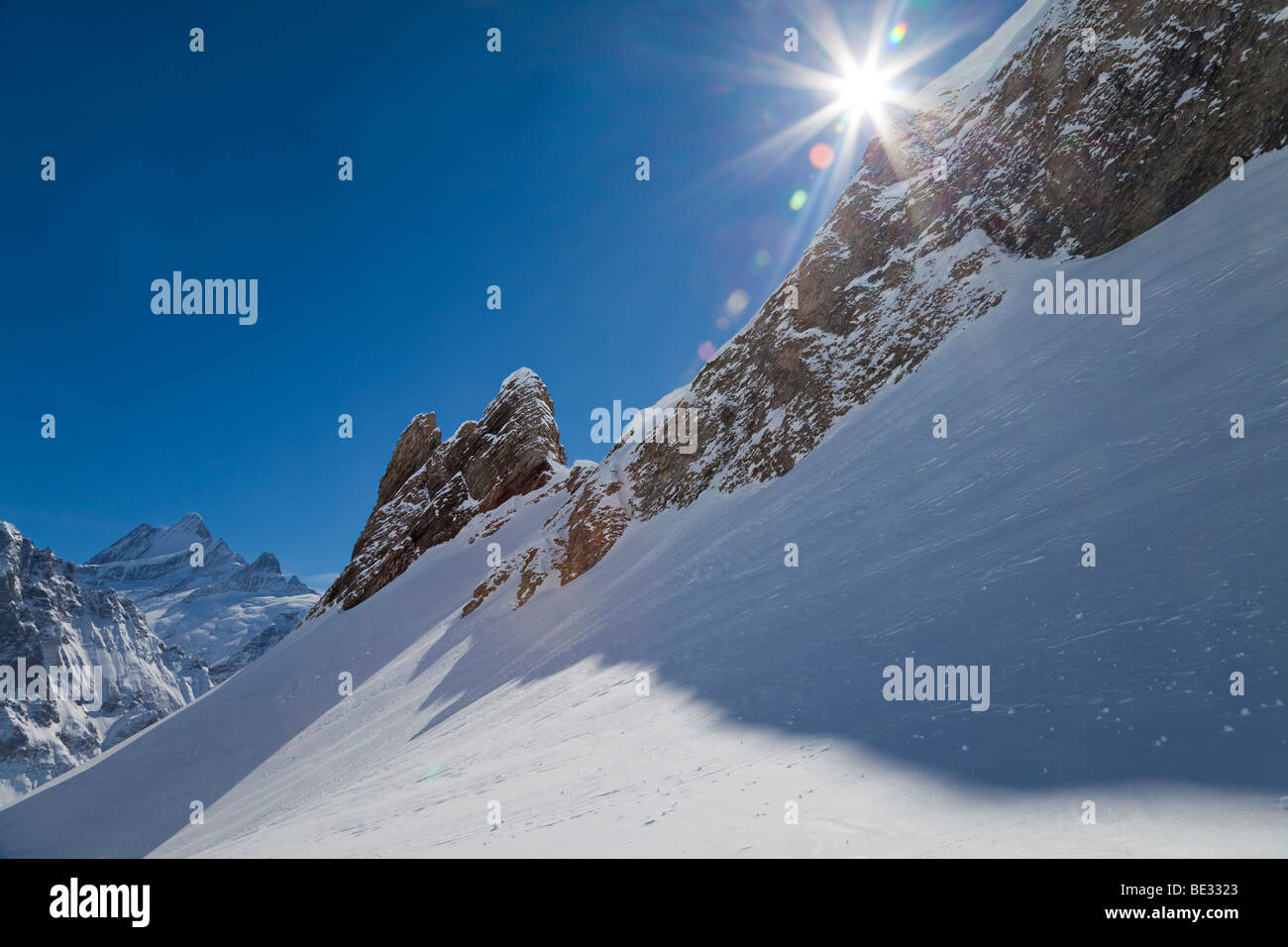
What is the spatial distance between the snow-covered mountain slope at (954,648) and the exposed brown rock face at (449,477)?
27182 millimetres

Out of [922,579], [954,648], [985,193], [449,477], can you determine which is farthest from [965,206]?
[449,477]

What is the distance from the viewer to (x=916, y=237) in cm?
2922

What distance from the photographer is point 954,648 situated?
9.59m

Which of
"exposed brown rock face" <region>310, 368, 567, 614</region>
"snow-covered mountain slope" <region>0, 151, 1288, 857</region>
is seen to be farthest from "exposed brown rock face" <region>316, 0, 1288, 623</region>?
"exposed brown rock face" <region>310, 368, 567, 614</region>

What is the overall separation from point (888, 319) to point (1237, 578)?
2143 cm

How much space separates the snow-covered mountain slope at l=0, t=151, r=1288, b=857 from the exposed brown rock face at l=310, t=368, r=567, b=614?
2718cm

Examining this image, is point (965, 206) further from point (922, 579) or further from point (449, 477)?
point (449, 477)

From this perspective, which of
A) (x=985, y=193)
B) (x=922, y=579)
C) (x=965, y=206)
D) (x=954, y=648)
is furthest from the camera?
(x=965, y=206)

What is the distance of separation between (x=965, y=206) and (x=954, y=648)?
25.9 metres

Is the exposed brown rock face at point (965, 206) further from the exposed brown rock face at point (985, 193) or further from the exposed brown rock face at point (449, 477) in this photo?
the exposed brown rock face at point (449, 477)

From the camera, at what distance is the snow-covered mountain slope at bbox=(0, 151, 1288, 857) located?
19.7 ft

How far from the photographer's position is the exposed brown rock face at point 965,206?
2039cm

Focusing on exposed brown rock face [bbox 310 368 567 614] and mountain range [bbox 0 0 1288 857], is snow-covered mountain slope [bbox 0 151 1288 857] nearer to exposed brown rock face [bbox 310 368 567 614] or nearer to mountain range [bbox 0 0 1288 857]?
mountain range [bbox 0 0 1288 857]
